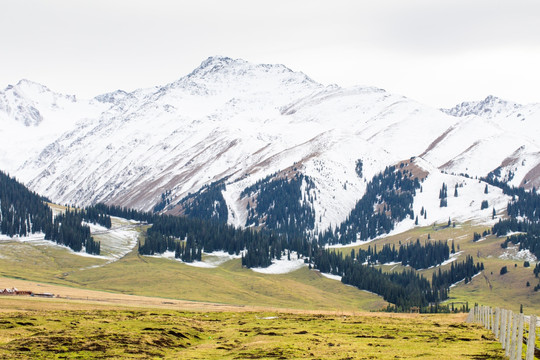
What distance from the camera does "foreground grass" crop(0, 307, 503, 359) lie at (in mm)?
49219

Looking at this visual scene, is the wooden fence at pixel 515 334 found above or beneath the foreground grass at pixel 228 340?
above

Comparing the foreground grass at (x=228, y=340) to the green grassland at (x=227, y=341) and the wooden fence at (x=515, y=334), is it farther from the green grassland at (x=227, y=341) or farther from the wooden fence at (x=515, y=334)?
the wooden fence at (x=515, y=334)

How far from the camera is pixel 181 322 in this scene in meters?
81.1

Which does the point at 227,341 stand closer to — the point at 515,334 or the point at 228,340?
the point at 228,340

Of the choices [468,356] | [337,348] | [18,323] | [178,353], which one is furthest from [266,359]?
[18,323]

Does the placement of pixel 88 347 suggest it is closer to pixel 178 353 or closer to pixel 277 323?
pixel 178 353

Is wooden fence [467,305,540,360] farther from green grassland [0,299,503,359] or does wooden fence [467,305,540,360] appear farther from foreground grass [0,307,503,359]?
foreground grass [0,307,503,359]

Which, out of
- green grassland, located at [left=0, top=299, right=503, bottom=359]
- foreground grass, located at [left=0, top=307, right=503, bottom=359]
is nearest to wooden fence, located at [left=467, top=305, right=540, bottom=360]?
green grassland, located at [left=0, top=299, right=503, bottom=359]

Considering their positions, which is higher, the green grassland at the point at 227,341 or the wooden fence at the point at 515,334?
the wooden fence at the point at 515,334

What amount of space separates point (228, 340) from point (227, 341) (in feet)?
3.43

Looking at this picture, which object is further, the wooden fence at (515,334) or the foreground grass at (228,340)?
the foreground grass at (228,340)

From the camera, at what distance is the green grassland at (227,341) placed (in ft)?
161

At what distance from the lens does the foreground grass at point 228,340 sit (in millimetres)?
49219

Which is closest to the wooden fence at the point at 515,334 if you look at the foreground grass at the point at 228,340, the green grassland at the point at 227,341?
the green grassland at the point at 227,341
